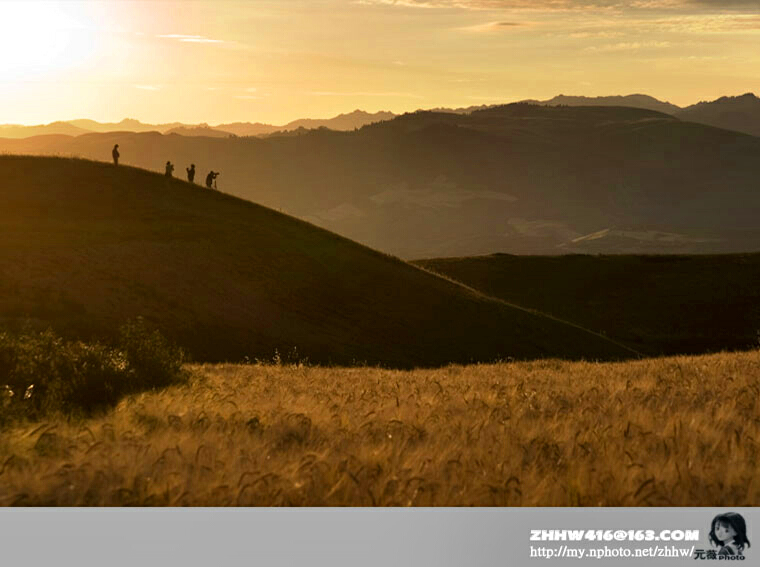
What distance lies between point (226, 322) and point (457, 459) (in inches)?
1890

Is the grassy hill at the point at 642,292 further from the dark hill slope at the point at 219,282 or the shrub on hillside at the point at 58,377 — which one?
the shrub on hillside at the point at 58,377

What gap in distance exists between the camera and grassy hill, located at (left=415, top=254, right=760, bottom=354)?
89625mm

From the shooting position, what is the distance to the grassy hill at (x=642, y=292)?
89625 mm

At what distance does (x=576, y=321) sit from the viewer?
3627 inches

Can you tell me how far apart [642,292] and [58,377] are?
92.8 meters

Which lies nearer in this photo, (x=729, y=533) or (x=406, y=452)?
(x=729, y=533)

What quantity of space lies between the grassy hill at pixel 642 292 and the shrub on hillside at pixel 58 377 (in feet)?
235

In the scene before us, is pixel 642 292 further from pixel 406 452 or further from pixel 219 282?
pixel 406 452

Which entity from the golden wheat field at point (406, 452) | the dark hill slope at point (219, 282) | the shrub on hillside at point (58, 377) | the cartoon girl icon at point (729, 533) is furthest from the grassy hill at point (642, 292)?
the cartoon girl icon at point (729, 533)

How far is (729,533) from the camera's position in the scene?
6000 millimetres

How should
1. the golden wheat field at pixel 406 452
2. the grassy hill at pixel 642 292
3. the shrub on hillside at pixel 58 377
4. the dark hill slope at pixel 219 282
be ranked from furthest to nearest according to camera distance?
1. the grassy hill at pixel 642 292
2. the dark hill slope at pixel 219 282
3. the shrub on hillside at pixel 58 377
4. the golden wheat field at pixel 406 452

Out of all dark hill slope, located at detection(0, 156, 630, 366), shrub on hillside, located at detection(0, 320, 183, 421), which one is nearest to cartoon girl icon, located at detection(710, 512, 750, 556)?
shrub on hillside, located at detection(0, 320, 183, 421)

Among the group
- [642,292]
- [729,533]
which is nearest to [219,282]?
[642,292]

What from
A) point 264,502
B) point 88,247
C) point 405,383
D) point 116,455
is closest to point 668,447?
point 264,502
